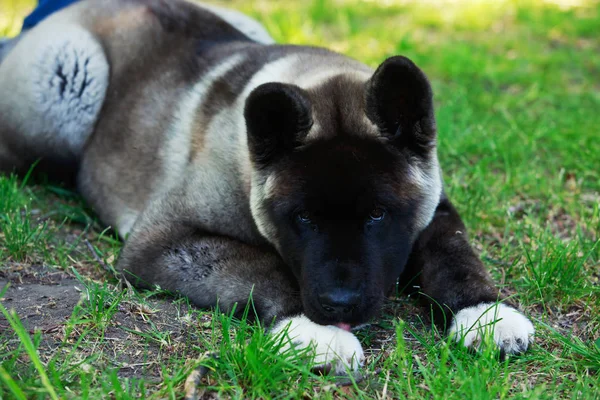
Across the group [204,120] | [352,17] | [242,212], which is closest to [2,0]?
A: [352,17]

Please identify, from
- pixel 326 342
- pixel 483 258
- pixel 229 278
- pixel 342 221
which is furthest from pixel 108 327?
pixel 483 258

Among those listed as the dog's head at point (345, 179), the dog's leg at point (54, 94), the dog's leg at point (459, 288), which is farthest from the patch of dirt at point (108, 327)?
the dog's leg at point (54, 94)

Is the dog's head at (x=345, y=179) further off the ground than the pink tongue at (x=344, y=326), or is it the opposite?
the dog's head at (x=345, y=179)

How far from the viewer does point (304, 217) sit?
3229 millimetres

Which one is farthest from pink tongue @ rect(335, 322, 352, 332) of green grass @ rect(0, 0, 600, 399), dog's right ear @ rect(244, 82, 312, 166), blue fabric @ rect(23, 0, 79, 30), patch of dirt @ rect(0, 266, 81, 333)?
blue fabric @ rect(23, 0, 79, 30)

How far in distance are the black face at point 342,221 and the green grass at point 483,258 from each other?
24 centimetres

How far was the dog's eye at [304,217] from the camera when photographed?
10.5 feet

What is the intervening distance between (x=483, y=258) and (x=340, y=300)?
4.74ft

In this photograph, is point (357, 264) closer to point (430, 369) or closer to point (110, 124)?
point (430, 369)

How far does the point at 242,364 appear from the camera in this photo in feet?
9.46

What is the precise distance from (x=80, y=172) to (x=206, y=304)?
181cm

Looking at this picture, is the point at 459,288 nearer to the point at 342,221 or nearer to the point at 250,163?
the point at 342,221

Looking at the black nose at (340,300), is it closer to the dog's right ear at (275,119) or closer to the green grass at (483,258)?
the green grass at (483,258)

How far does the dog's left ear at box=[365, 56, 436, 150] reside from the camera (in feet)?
10.3
